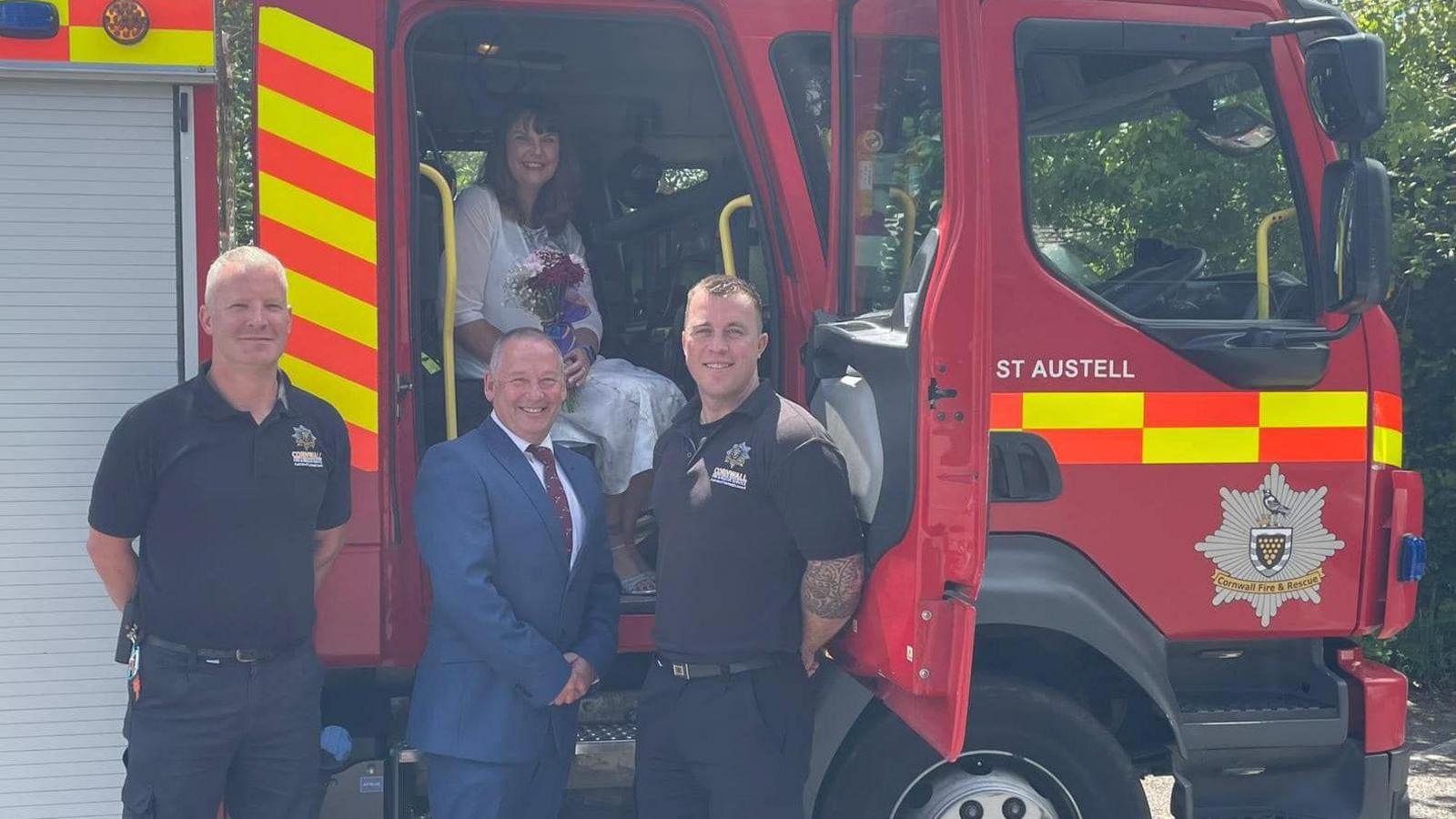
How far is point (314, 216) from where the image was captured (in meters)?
3.10

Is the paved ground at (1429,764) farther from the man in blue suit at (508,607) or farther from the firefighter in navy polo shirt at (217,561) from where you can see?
the firefighter in navy polo shirt at (217,561)

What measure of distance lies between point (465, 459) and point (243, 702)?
698 millimetres

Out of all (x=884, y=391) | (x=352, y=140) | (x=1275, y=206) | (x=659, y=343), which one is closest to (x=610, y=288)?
(x=659, y=343)

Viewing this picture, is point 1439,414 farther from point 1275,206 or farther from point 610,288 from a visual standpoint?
point 610,288

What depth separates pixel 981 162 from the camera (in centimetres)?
266

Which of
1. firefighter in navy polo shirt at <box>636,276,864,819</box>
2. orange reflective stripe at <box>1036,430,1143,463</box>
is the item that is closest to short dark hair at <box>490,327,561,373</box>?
firefighter in navy polo shirt at <box>636,276,864,819</box>

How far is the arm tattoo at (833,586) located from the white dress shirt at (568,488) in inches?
22.2

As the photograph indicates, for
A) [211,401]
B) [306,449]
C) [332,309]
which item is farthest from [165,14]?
[306,449]

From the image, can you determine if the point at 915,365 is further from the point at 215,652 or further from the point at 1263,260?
the point at 215,652

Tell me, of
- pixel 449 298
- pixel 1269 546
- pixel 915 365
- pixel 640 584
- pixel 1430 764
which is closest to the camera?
pixel 915 365

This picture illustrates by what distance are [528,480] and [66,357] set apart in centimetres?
110

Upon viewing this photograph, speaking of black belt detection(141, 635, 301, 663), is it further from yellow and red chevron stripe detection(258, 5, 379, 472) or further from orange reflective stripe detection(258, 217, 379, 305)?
orange reflective stripe detection(258, 217, 379, 305)

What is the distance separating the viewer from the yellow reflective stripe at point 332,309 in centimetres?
309

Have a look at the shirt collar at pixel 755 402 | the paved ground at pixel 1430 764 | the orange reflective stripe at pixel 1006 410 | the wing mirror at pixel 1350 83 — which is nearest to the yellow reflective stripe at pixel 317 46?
the shirt collar at pixel 755 402
